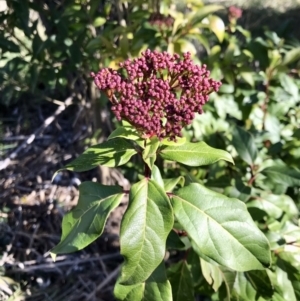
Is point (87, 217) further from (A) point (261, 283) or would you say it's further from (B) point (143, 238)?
(A) point (261, 283)

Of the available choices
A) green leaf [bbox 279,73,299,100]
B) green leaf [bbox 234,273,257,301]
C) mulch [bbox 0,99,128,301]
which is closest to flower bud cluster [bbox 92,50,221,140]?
green leaf [bbox 234,273,257,301]

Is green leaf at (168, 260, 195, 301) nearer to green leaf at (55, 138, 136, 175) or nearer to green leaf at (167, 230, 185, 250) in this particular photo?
green leaf at (167, 230, 185, 250)

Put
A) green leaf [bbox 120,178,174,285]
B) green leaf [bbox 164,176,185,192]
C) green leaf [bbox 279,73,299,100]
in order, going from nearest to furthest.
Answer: green leaf [bbox 120,178,174,285], green leaf [bbox 164,176,185,192], green leaf [bbox 279,73,299,100]

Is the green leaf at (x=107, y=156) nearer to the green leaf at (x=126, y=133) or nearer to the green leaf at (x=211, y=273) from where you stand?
the green leaf at (x=126, y=133)

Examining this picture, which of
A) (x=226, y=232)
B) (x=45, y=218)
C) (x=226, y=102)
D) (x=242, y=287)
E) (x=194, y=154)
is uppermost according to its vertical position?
(x=194, y=154)

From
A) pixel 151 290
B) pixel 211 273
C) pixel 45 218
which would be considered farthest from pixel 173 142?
pixel 45 218

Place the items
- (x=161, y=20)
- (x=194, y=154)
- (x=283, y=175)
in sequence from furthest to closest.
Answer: (x=161, y=20) < (x=283, y=175) < (x=194, y=154)
